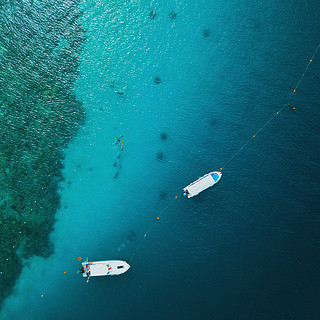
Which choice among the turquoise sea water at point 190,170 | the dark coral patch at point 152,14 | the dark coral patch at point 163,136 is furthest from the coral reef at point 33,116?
the dark coral patch at point 163,136

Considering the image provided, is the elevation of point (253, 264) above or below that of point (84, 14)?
below

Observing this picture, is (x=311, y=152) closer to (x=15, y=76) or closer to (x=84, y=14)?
(x=84, y=14)

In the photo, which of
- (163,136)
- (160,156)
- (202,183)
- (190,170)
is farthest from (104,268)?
(163,136)

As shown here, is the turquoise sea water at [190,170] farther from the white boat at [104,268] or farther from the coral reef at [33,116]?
the coral reef at [33,116]

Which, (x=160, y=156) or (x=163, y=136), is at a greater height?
(x=163, y=136)

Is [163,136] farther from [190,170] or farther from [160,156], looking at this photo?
[190,170]

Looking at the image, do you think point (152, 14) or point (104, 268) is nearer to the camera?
point (104, 268)

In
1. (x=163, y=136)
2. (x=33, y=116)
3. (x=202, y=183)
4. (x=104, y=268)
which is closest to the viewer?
(x=104, y=268)

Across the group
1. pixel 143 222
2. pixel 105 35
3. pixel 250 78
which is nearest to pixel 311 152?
pixel 250 78
